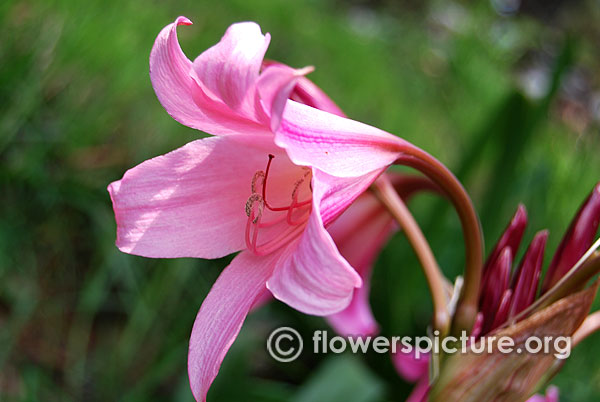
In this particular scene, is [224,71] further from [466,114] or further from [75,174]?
[466,114]

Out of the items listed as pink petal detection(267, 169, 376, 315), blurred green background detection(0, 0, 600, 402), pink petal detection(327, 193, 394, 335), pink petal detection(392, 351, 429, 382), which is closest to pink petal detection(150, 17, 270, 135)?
pink petal detection(267, 169, 376, 315)

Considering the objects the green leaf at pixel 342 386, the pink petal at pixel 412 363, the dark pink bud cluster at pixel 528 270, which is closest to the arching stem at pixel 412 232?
the dark pink bud cluster at pixel 528 270

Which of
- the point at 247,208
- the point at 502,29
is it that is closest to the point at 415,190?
the point at 247,208

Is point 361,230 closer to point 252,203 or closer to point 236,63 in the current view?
point 252,203

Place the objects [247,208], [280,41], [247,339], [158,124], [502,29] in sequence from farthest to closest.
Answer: [280,41], [502,29], [158,124], [247,339], [247,208]

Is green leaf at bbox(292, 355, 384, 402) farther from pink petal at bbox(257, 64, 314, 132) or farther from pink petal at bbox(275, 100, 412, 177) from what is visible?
pink petal at bbox(257, 64, 314, 132)

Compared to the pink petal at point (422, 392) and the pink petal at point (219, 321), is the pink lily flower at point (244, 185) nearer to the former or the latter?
the pink petal at point (219, 321)
